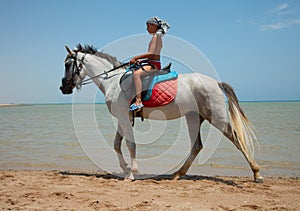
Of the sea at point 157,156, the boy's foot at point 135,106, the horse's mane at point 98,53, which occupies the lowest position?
the sea at point 157,156

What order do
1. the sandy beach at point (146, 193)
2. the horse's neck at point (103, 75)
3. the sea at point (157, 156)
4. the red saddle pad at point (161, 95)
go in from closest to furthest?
the sandy beach at point (146, 193) → the red saddle pad at point (161, 95) → the horse's neck at point (103, 75) → the sea at point (157, 156)

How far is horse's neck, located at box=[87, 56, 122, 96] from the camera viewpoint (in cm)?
648

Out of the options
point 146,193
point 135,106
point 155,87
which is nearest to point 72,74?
point 135,106

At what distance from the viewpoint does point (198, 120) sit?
21.3ft

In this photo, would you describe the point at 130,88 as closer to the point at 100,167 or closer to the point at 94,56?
the point at 94,56

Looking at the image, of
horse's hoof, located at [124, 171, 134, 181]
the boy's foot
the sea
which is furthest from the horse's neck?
horse's hoof, located at [124, 171, 134, 181]

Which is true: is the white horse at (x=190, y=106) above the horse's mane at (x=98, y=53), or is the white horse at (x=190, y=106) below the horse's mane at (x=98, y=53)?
below

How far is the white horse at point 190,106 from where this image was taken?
5.99m

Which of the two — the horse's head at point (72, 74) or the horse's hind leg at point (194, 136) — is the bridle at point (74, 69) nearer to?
the horse's head at point (72, 74)

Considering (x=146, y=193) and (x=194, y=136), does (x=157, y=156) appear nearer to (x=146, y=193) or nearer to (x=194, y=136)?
(x=194, y=136)

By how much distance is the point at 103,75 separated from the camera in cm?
663

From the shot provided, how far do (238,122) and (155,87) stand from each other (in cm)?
174

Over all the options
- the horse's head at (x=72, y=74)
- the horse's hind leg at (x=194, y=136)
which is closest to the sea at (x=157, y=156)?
the horse's hind leg at (x=194, y=136)

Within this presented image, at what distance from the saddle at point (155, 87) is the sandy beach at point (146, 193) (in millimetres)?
1575
